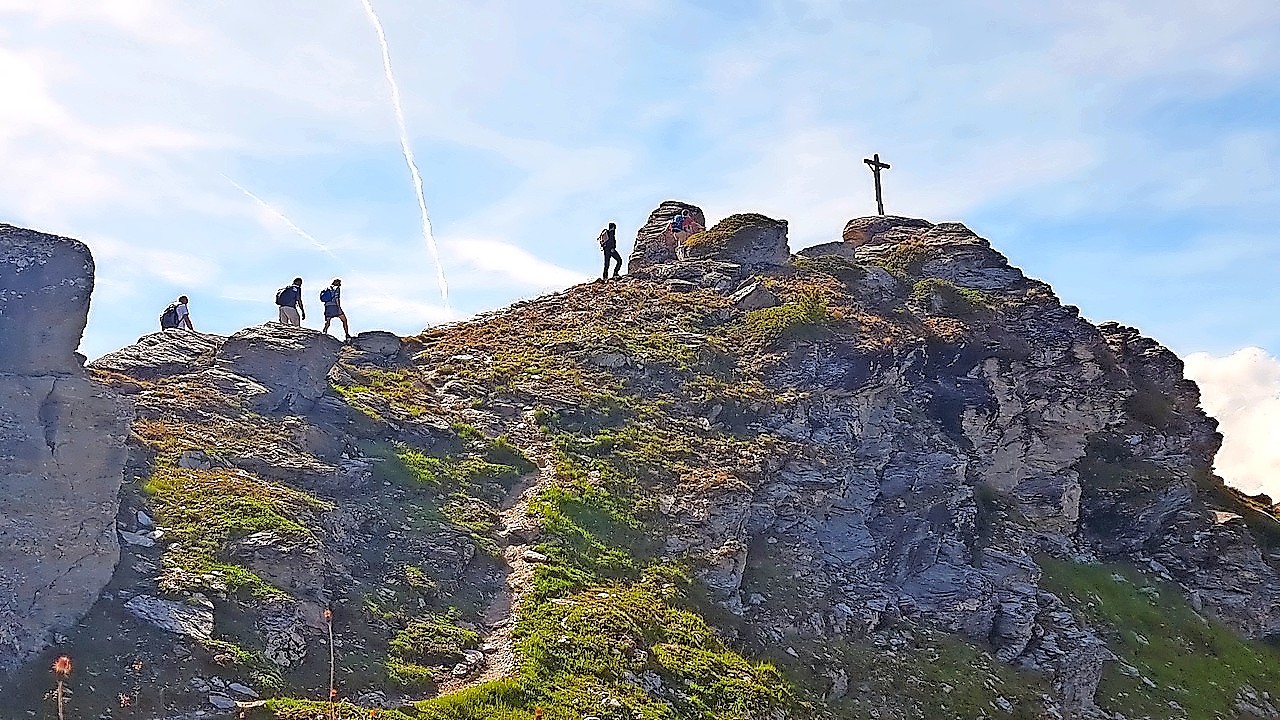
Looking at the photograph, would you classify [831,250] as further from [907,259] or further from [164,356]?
[164,356]

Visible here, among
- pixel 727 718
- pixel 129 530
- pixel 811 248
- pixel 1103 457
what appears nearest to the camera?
pixel 129 530

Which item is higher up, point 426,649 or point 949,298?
point 949,298

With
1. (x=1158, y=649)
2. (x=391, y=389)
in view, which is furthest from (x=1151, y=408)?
(x=391, y=389)

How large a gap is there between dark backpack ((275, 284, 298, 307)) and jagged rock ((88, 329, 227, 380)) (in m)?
2.73

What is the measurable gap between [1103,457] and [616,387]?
1865 cm

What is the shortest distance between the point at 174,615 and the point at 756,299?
82.8ft

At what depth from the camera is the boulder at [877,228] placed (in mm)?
45219

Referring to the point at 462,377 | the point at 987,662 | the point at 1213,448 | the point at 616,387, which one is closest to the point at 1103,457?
the point at 1213,448

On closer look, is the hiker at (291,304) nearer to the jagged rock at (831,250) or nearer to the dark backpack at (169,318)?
the dark backpack at (169,318)

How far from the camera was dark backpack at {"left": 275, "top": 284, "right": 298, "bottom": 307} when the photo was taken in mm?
27953

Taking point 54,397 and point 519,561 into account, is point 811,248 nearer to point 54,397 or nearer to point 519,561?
point 519,561

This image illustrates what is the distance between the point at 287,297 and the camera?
1103 inches

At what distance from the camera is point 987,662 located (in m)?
24.8

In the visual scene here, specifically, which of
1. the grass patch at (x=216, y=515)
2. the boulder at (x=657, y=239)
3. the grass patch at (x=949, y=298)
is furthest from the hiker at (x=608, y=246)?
the grass patch at (x=216, y=515)
